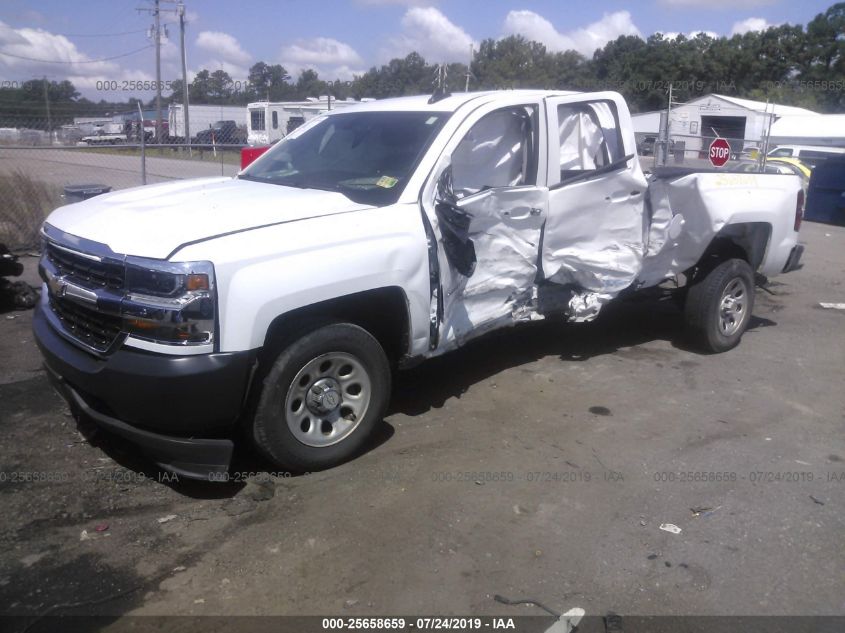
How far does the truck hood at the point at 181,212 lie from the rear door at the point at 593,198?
1685mm

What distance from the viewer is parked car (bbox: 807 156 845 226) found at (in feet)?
53.7

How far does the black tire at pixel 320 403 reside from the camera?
3791mm

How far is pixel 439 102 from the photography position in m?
5.12

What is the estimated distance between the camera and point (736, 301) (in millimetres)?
6617

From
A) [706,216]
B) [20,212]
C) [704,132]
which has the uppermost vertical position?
[704,132]

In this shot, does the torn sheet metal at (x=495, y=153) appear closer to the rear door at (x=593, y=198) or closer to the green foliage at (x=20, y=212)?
the rear door at (x=593, y=198)

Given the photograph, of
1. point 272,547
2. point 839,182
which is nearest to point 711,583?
point 272,547

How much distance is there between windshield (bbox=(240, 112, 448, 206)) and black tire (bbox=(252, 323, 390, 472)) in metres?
0.87

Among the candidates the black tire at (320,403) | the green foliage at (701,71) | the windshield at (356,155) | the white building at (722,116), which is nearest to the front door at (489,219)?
the windshield at (356,155)

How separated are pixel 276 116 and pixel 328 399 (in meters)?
27.6

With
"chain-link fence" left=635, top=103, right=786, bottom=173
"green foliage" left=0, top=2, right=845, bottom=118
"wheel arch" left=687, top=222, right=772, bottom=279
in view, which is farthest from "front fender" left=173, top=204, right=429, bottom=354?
"green foliage" left=0, top=2, right=845, bottom=118

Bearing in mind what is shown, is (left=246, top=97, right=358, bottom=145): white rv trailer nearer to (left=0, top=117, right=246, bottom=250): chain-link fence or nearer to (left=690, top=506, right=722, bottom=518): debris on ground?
(left=0, top=117, right=246, bottom=250): chain-link fence

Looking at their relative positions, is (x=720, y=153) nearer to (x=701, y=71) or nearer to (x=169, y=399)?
(x=169, y=399)

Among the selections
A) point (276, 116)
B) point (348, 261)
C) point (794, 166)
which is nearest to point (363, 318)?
point (348, 261)
